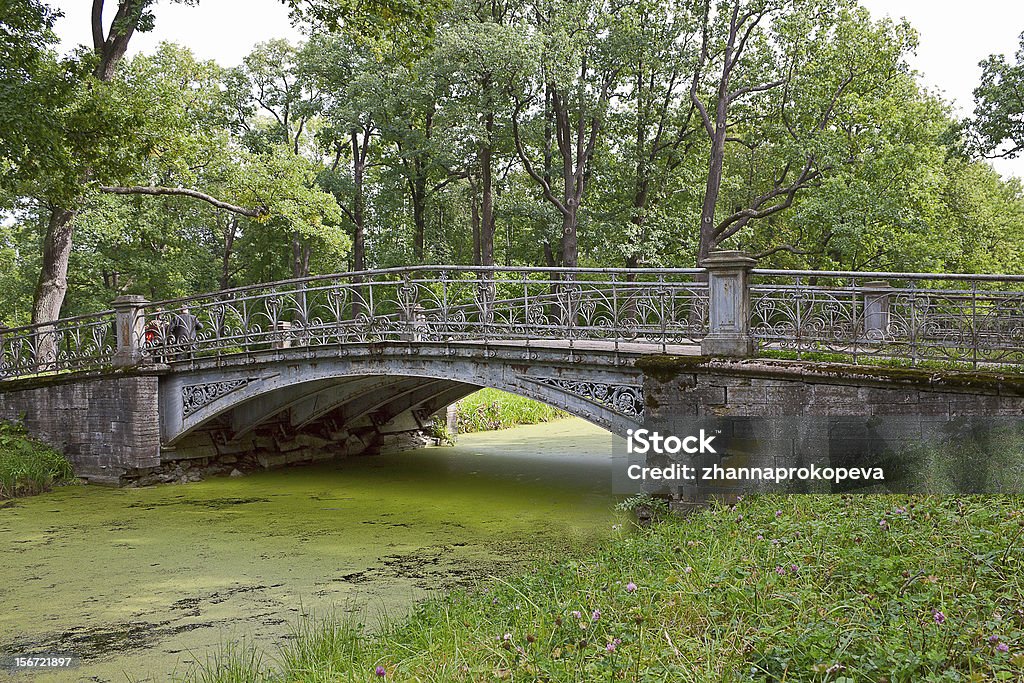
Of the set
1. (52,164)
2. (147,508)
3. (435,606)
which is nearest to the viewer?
(435,606)

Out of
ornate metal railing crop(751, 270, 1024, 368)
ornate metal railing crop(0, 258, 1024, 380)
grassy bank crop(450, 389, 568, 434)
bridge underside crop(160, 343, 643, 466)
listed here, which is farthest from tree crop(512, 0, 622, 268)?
ornate metal railing crop(751, 270, 1024, 368)

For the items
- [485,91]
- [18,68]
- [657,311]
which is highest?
[485,91]

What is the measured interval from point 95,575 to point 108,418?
5.27 metres

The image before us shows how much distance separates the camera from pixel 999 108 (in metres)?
11.8

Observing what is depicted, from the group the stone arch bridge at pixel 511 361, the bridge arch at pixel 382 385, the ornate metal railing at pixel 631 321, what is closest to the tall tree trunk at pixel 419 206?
the stone arch bridge at pixel 511 361

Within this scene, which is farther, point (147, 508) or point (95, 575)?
point (147, 508)

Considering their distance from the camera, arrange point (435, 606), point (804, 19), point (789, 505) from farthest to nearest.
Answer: point (804, 19) → point (789, 505) → point (435, 606)

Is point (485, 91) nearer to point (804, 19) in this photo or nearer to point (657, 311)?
point (804, 19)

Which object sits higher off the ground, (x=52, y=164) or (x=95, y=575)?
(x=52, y=164)

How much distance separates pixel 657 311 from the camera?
29.5 ft

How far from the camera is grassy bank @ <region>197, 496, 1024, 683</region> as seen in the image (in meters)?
3.79

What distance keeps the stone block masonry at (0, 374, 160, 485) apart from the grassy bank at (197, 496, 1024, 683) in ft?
24.5

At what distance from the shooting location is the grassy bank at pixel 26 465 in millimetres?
11375

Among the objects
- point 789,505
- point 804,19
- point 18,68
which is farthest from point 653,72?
point 789,505
